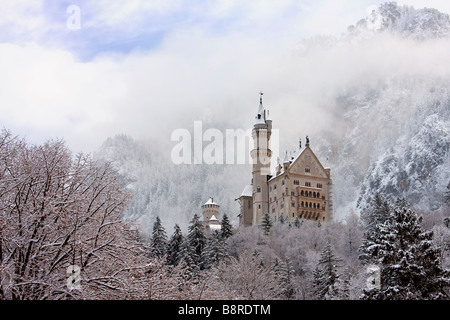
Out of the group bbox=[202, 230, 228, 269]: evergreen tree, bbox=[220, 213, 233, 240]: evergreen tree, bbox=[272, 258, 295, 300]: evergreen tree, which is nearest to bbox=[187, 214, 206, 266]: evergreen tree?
bbox=[202, 230, 228, 269]: evergreen tree

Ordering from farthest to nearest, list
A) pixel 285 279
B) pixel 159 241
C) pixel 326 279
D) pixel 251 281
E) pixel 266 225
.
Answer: pixel 266 225 < pixel 159 241 < pixel 285 279 < pixel 326 279 < pixel 251 281

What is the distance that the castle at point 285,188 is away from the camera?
123 meters

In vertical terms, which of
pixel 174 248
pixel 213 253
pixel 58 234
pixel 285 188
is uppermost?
pixel 285 188

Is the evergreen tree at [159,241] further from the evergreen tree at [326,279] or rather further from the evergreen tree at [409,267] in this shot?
the evergreen tree at [409,267]

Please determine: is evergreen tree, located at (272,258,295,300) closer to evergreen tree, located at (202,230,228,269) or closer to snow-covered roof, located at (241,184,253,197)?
evergreen tree, located at (202,230,228,269)

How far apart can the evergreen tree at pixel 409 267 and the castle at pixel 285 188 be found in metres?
85.6

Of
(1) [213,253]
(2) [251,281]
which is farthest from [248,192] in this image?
(2) [251,281]

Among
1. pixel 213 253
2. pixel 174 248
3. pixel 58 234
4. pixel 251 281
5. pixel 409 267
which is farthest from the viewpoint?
pixel 174 248

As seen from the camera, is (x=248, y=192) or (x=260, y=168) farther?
(x=248, y=192)

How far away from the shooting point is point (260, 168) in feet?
424

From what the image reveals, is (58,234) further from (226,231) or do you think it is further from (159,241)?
(226,231)

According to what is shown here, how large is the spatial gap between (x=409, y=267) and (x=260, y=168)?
97.2 meters

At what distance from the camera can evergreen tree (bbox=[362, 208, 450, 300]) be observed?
31828mm
